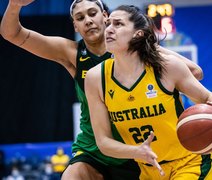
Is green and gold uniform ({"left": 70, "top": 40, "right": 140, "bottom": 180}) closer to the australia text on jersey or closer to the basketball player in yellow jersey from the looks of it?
the basketball player in yellow jersey

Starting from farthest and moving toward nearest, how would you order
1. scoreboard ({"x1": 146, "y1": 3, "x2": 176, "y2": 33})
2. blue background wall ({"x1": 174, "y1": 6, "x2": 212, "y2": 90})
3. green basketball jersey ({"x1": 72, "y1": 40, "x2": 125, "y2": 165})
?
blue background wall ({"x1": 174, "y1": 6, "x2": 212, "y2": 90}) < scoreboard ({"x1": 146, "y1": 3, "x2": 176, "y2": 33}) < green basketball jersey ({"x1": 72, "y1": 40, "x2": 125, "y2": 165})

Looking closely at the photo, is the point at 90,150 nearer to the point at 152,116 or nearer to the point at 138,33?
the point at 152,116

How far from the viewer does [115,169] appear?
4141 mm

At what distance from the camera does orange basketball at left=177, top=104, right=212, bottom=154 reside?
Answer: 3391mm

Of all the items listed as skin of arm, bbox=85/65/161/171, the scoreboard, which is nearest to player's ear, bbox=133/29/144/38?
skin of arm, bbox=85/65/161/171

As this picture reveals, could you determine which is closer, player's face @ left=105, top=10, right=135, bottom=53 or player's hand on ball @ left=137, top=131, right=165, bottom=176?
player's hand on ball @ left=137, top=131, right=165, bottom=176

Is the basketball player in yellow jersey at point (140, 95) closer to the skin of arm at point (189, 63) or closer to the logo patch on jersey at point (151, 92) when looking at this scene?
the logo patch on jersey at point (151, 92)

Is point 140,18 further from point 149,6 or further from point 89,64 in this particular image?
point 149,6

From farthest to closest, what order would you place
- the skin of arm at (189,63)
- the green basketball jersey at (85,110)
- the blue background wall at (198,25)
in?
the blue background wall at (198,25) < the green basketball jersey at (85,110) < the skin of arm at (189,63)

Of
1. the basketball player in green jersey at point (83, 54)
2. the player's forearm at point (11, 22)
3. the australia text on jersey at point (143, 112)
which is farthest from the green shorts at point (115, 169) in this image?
the player's forearm at point (11, 22)

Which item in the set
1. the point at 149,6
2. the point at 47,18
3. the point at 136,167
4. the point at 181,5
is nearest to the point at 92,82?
the point at 136,167

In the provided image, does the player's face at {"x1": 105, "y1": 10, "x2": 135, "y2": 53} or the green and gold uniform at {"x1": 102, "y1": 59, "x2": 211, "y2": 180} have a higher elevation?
the player's face at {"x1": 105, "y1": 10, "x2": 135, "y2": 53}

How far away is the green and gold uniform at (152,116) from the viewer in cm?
363

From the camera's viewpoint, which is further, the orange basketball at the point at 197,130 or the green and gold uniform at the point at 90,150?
the green and gold uniform at the point at 90,150
